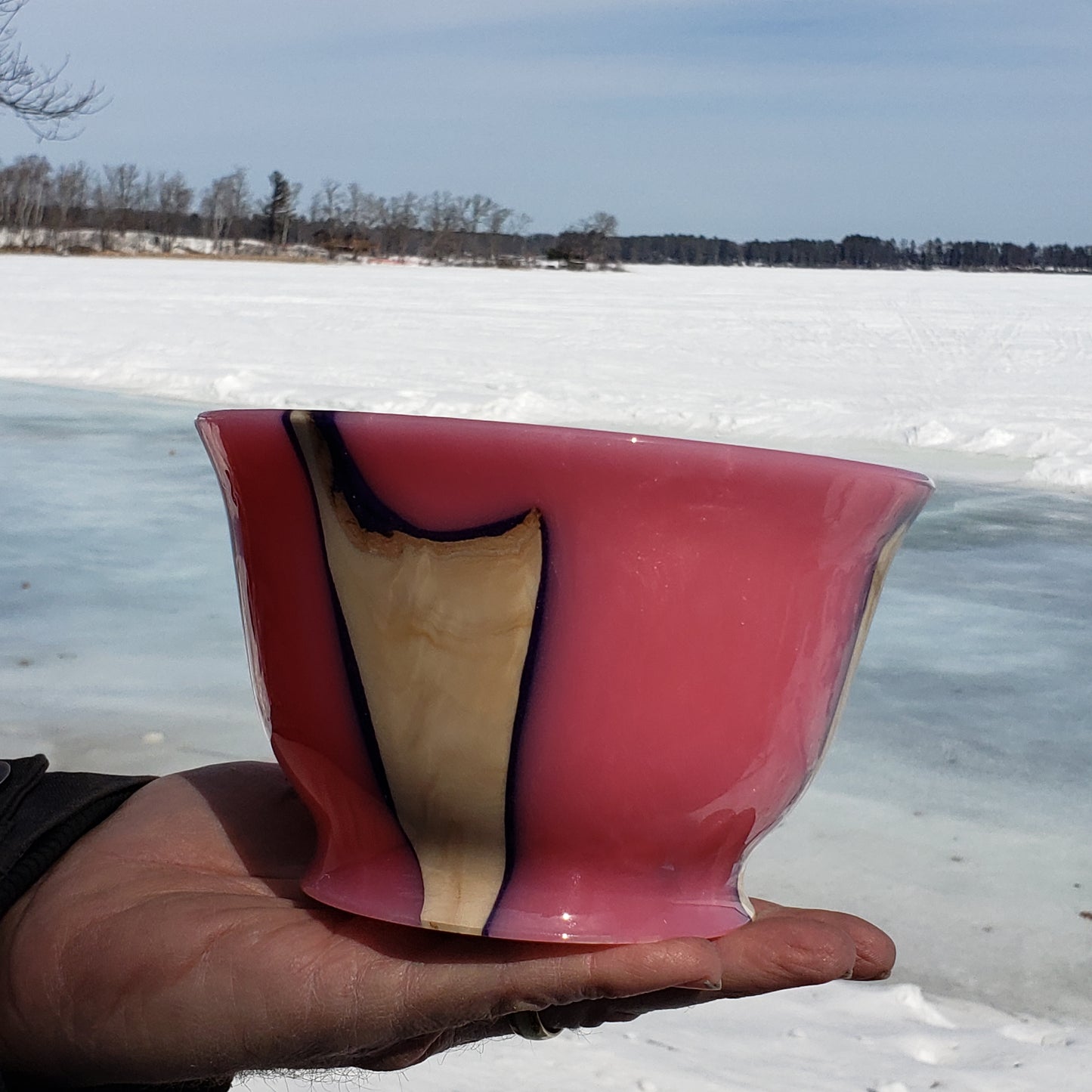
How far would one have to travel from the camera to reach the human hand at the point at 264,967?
466mm

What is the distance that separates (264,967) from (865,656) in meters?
1.73

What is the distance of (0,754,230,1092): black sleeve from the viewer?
0.64m

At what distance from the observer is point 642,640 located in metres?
0.43

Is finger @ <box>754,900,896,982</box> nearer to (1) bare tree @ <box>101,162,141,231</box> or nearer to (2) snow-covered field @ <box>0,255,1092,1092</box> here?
(2) snow-covered field @ <box>0,255,1092,1092</box>

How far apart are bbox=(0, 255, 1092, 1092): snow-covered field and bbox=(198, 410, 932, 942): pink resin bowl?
571 mm

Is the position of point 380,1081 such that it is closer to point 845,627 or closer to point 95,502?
point 845,627

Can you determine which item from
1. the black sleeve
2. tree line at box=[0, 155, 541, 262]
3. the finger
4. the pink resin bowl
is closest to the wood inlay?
the pink resin bowl

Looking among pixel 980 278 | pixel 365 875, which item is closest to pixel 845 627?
pixel 365 875

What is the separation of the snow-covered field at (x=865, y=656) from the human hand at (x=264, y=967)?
397 mm

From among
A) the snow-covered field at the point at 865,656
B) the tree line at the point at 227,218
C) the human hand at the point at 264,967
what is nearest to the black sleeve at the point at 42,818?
the human hand at the point at 264,967

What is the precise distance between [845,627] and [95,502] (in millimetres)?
2961

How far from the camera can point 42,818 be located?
2.24 feet

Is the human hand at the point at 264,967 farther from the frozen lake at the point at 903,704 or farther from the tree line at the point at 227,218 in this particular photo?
the tree line at the point at 227,218

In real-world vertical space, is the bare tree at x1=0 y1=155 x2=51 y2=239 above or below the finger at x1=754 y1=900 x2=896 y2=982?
above
